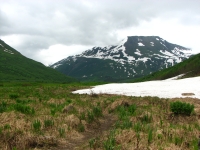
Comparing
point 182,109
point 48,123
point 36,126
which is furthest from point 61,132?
point 182,109

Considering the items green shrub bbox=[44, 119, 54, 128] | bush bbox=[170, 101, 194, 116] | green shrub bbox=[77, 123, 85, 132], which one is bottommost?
green shrub bbox=[77, 123, 85, 132]

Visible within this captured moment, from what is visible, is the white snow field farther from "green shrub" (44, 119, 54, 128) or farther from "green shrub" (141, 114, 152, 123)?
"green shrub" (44, 119, 54, 128)

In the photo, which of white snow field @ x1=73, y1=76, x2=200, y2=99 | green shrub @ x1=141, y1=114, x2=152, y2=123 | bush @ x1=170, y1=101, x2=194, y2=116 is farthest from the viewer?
white snow field @ x1=73, y1=76, x2=200, y2=99

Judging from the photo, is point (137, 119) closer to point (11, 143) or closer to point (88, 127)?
point (88, 127)

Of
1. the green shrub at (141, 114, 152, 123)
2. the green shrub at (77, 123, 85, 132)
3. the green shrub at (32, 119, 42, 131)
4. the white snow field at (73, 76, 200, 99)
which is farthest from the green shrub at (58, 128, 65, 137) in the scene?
the white snow field at (73, 76, 200, 99)

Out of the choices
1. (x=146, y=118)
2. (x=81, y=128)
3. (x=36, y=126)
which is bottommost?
(x=81, y=128)

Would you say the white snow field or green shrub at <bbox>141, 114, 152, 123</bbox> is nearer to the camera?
green shrub at <bbox>141, 114, 152, 123</bbox>

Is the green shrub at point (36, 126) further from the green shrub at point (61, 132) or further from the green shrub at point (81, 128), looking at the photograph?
the green shrub at point (81, 128)

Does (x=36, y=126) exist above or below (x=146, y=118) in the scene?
above

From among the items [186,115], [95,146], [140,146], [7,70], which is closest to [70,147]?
[95,146]

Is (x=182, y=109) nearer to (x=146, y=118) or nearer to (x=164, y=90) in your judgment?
(x=146, y=118)

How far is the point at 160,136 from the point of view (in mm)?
9430

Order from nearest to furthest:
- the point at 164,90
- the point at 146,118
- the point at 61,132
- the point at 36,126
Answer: the point at 61,132
the point at 36,126
the point at 146,118
the point at 164,90

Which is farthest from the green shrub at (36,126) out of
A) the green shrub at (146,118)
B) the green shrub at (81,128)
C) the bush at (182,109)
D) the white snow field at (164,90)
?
the white snow field at (164,90)
